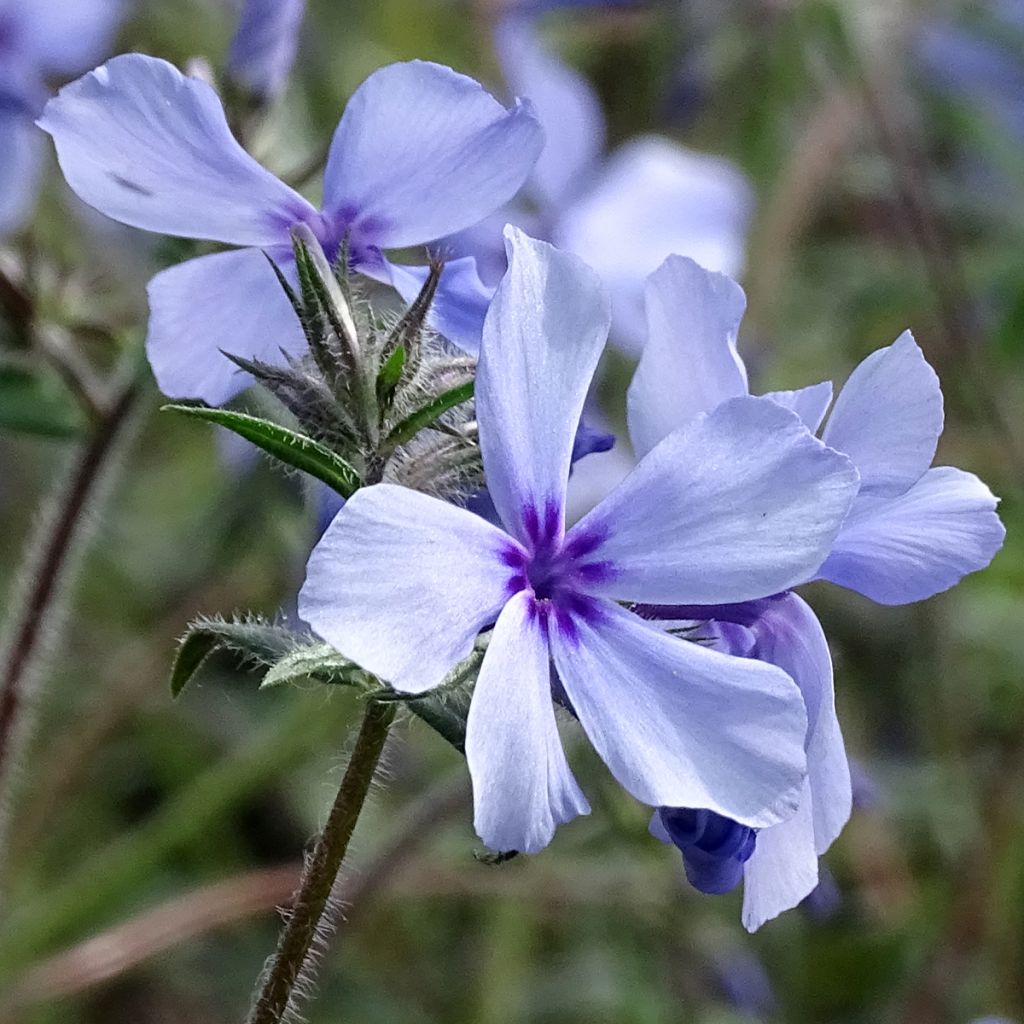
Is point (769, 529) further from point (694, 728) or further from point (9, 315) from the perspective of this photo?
point (9, 315)

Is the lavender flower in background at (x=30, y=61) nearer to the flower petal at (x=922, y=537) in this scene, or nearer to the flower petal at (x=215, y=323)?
the flower petal at (x=215, y=323)

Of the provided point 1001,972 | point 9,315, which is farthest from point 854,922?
point 9,315

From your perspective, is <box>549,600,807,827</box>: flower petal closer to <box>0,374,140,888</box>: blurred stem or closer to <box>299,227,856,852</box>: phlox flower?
<box>299,227,856,852</box>: phlox flower

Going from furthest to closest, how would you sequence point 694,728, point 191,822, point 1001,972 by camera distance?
1. point 1001,972
2. point 191,822
3. point 694,728

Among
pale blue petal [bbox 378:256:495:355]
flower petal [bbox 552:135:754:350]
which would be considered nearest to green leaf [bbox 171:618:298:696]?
pale blue petal [bbox 378:256:495:355]

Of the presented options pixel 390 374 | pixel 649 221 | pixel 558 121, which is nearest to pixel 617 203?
pixel 649 221

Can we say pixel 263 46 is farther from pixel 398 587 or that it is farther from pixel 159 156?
pixel 398 587
